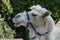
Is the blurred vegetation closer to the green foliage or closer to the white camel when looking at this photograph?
the green foliage

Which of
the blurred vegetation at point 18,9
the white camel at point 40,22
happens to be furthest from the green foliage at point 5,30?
the white camel at point 40,22

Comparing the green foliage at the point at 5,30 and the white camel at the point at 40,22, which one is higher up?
the white camel at the point at 40,22

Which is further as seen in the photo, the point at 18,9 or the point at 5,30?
the point at 18,9

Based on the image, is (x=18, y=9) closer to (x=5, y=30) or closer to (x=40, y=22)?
(x=5, y=30)

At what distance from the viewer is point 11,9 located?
9.66 meters

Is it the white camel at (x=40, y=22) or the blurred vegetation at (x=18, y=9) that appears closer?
the white camel at (x=40, y=22)

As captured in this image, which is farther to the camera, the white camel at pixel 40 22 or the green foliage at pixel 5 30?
the green foliage at pixel 5 30

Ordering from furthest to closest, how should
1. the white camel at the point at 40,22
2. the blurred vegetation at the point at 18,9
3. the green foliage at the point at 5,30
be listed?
1. the blurred vegetation at the point at 18,9
2. the green foliage at the point at 5,30
3. the white camel at the point at 40,22

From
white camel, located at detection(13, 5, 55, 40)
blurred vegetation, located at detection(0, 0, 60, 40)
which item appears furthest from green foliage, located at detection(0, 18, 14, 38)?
white camel, located at detection(13, 5, 55, 40)

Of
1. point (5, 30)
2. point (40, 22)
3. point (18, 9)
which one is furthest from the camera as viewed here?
point (18, 9)

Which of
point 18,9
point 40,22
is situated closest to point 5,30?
point 18,9

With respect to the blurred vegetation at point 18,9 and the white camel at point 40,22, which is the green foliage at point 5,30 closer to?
the blurred vegetation at point 18,9

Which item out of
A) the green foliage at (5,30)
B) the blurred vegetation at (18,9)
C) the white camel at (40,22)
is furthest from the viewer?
the blurred vegetation at (18,9)

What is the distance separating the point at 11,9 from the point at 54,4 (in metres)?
1.42
